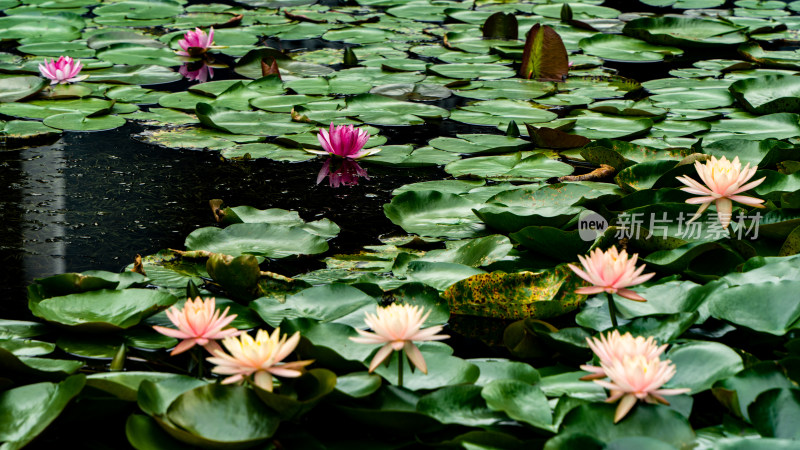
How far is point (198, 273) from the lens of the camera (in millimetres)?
1826

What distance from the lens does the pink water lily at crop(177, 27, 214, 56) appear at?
3822 mm

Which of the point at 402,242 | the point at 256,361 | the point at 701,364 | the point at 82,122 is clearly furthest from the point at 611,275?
the point at 82,122

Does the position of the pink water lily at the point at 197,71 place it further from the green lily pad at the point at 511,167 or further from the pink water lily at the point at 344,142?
the green lily pad at the point at 511,167

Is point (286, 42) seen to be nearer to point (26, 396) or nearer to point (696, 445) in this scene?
point (26, 396)

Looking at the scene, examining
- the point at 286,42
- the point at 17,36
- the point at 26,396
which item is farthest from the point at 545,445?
the point at 17,36

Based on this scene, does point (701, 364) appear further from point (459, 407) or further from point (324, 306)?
point (324, 306)

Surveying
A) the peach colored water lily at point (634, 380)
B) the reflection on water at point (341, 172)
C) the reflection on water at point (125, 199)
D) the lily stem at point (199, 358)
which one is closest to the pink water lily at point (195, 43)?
the reflection on water at point (125, 199)

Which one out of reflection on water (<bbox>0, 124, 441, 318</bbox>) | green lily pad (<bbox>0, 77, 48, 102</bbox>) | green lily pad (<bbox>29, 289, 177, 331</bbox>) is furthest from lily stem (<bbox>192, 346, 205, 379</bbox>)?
green lily pad (<bbox>0, 77, 48, 102</bbox>)

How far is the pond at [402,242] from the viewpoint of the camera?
121cm

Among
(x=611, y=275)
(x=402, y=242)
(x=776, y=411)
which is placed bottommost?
(x=402, y=242)

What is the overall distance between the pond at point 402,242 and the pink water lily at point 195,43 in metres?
0.01

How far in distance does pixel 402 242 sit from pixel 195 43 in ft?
7.28

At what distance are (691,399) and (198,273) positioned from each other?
107cm

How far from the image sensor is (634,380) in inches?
44.0
